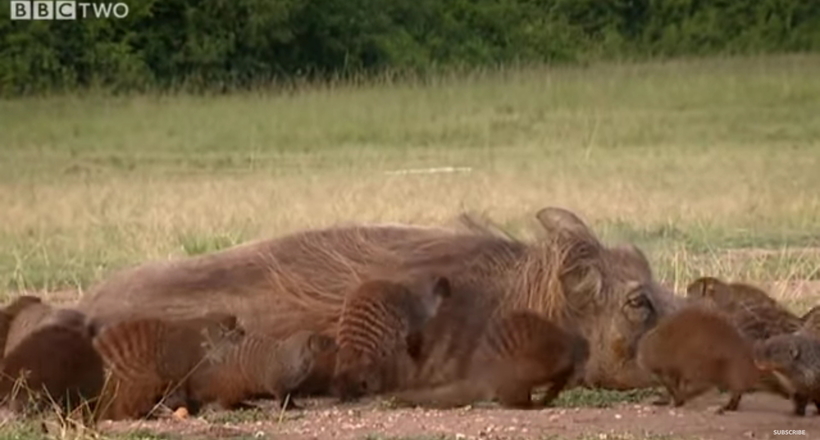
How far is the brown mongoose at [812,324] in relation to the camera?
19.1 ft

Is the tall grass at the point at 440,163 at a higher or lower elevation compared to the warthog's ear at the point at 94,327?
lower

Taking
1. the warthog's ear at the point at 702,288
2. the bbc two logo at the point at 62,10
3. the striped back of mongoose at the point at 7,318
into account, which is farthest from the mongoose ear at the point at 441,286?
the bbc two logo at the point at 62,10

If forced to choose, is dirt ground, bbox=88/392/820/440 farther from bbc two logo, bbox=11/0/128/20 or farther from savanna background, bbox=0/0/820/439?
bbc two logo, bbox=11/0/128/20

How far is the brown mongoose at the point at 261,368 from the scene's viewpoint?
5664 mm

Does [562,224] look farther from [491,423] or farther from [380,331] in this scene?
[491,423]

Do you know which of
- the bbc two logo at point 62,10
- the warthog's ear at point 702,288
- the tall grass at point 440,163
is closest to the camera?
the warthog's ear at point 702,288

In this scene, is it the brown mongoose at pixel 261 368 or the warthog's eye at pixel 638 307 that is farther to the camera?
the warthog's eye at pixel 638 307

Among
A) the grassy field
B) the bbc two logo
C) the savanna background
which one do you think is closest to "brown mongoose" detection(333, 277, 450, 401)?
the grassy field

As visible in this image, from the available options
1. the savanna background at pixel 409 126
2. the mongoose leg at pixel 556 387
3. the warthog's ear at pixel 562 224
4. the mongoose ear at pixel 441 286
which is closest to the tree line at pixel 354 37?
the savanna background at pixel 409 126

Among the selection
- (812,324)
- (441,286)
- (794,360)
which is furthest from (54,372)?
(812,324)

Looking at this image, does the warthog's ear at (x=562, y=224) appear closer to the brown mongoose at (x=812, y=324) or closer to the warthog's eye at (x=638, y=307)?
the warthog's eye at (x=638, y=307)

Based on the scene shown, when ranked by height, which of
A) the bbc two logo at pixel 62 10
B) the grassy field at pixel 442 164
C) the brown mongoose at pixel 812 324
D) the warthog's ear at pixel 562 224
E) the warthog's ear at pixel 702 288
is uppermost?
the warthog's ear at pixel 562 224

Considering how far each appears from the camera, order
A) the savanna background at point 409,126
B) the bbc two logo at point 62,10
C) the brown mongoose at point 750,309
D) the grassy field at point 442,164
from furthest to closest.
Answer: the bbc two logo at point 62,10, the savanna background at point 409,126, the grassy field at point 442,164, the brown mongoose at point 750,309

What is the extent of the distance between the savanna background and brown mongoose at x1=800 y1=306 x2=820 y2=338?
181cm
